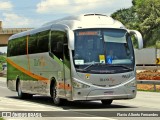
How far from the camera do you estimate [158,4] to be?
314 feet

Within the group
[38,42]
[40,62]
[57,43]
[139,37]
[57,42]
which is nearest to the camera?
[139,37]

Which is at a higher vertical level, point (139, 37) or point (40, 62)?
point (139, 37)

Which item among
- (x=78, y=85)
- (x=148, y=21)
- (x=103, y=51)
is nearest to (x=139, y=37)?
(x=103, y=51)

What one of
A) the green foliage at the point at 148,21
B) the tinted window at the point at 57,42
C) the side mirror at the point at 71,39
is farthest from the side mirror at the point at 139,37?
the green foliage at the point at 148,21

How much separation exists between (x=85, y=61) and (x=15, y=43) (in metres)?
9.70

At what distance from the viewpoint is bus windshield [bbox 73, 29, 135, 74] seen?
17.1m

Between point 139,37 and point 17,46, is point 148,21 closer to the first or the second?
point 17,46

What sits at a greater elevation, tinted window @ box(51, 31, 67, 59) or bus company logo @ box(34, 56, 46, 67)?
tinted window @ box(51, 31, 67, 59)

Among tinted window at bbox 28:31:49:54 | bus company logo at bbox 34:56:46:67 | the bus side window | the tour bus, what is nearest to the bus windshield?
the tour bus

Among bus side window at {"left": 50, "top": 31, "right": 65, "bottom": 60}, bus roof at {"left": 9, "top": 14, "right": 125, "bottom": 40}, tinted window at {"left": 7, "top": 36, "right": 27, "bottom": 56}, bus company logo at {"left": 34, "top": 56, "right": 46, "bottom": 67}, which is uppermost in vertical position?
bus roof at {"left": 9, "top": 14, "right": 125, "bottom": 40}

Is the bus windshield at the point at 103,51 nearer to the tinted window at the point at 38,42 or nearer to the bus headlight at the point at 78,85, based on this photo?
the bus headlight at the point at 78,85

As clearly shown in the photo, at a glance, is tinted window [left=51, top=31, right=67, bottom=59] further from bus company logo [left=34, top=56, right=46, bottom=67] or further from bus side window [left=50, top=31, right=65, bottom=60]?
bus company logo [left=34, top=56, right=46, bottom=67]

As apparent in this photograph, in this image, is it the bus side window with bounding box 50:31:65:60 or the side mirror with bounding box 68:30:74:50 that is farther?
the bus side window with bounding box 50:31:65:60

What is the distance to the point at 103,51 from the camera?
17.3m
